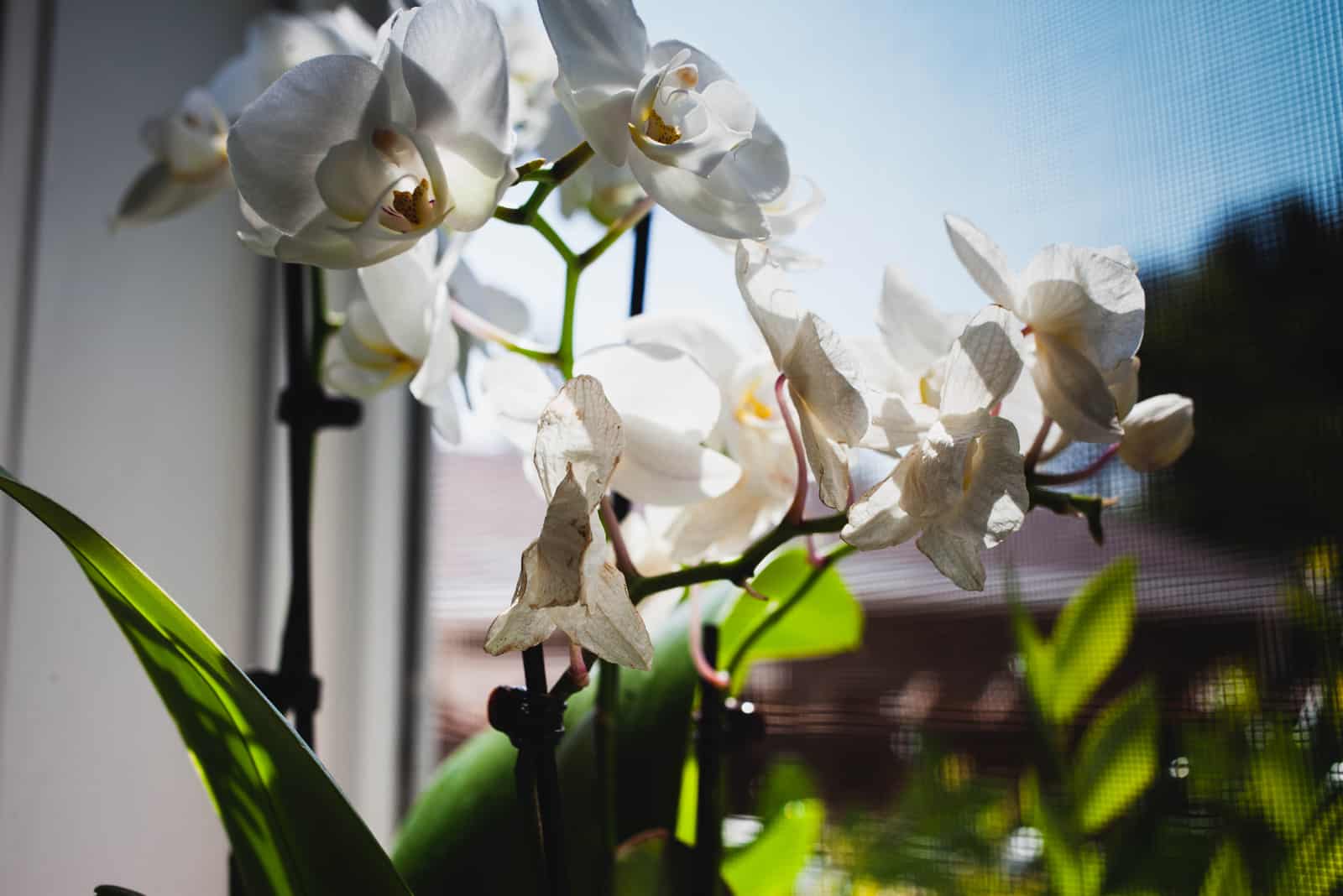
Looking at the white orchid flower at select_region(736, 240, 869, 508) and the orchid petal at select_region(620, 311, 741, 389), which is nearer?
the white orchid flower at select_region(736, 240, 869, 508)

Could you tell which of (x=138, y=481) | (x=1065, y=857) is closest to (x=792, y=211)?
(x=1065, y=857)

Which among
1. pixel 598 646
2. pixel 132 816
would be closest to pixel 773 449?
pixel 598 646

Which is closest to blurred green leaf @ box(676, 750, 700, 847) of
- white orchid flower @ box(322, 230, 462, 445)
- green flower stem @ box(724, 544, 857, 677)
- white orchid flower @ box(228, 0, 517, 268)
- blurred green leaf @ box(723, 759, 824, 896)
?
blurred green leaf @ box(723, 759, 824, 896)

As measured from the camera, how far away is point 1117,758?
1.66ft

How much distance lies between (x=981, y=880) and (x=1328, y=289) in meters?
0.36

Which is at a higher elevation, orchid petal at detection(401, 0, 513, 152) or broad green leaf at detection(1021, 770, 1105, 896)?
orchid petal at detection(401, 0, 513, 152)

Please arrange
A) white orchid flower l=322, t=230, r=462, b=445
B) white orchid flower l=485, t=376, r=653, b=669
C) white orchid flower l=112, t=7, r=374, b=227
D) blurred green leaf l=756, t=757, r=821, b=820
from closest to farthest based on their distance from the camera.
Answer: white orchid flower l=485, t=376, r=653, b=669 → white orchid flower l=322, t=230, r=462, b=445 → white orchid flower l=112, t=7, r=374, b=227 → blurred green leaf l=756, t=757, r=821, b=820

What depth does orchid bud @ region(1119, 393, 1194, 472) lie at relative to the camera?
13.3 inches

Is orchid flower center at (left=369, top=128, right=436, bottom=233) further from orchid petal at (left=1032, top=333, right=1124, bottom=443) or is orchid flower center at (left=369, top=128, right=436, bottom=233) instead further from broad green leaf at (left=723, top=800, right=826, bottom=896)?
broad green leaf at (left=723, top=800, right=826, bottom=896)

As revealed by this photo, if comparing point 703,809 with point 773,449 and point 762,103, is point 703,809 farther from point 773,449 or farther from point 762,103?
point 762,103

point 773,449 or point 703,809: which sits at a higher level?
point 773,449

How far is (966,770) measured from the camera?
0.57 meters

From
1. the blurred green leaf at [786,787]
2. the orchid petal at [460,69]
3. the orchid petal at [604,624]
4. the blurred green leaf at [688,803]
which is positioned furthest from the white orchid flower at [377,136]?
the blurred green leaf at [786,787]

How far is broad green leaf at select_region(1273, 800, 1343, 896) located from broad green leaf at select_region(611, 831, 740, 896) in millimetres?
269
